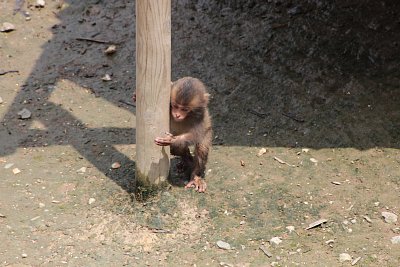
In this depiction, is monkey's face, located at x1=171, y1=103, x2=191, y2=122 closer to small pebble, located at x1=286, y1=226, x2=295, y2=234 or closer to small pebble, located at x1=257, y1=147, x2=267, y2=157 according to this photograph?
small pebble, located at x1=257, y1=147, x2=267, y2=157

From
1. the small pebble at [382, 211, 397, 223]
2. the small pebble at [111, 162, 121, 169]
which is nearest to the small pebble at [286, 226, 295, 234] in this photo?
the small pebble at [382, 211, 397, 223]

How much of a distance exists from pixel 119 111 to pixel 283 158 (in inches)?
87.8

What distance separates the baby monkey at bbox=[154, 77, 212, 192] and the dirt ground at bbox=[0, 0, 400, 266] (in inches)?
9.6

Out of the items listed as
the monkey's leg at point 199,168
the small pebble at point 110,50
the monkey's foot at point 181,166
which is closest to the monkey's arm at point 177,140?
the monkey's leg at point 199,168

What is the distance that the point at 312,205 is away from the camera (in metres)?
6.41

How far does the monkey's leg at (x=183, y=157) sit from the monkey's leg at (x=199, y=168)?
0.47 feet

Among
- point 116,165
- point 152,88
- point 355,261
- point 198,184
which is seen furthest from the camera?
point 116,165

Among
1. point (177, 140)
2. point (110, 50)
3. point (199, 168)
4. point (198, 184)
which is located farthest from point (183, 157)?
point (110, 50)

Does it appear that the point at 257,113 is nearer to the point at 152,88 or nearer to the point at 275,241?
the point at 152,88

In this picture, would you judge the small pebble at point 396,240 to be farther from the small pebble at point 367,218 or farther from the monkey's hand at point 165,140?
the monkey's hand at point 165,140

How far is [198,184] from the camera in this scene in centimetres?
661

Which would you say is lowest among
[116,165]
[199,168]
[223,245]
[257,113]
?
[223,245]

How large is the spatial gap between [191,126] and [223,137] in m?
1.17

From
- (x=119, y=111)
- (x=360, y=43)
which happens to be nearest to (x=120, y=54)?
(x=119, y=111)
